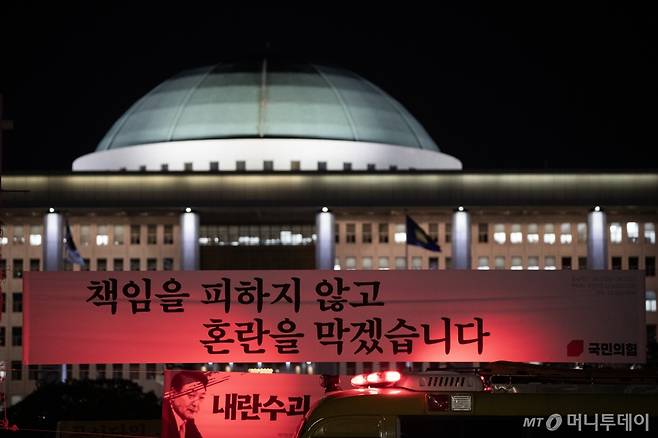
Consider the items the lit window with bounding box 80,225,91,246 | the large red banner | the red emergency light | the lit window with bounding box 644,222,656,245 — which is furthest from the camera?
the lit window with bounding box 80,225,91,246

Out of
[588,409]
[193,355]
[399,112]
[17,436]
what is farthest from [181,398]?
[399,112]

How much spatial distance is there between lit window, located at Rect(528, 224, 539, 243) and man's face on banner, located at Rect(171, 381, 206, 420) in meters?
88.4

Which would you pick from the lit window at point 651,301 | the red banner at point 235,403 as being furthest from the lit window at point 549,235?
the red banner at point 235,403

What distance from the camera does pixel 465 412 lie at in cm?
1352

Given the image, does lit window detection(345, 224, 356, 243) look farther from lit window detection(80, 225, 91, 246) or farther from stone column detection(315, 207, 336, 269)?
lit window detection(80, 225, 91, 246)

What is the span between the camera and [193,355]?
733 inches

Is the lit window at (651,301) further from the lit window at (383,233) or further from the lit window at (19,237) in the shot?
the lit window at (19,237)

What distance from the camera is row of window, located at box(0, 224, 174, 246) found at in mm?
102738

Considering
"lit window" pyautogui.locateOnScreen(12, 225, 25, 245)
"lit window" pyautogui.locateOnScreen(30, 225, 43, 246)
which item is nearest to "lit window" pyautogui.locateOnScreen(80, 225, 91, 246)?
"lit window" pyautogui.locateOnScreen(30, 225, 43, 246)

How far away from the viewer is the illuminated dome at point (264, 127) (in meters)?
99.4

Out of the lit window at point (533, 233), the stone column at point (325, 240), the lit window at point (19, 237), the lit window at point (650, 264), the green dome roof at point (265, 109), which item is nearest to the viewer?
the stone column at point (325, 240)

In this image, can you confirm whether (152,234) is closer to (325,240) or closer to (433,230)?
(325,240)

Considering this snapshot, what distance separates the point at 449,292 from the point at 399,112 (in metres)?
93.6

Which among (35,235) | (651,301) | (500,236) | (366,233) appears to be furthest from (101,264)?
(651,301)
